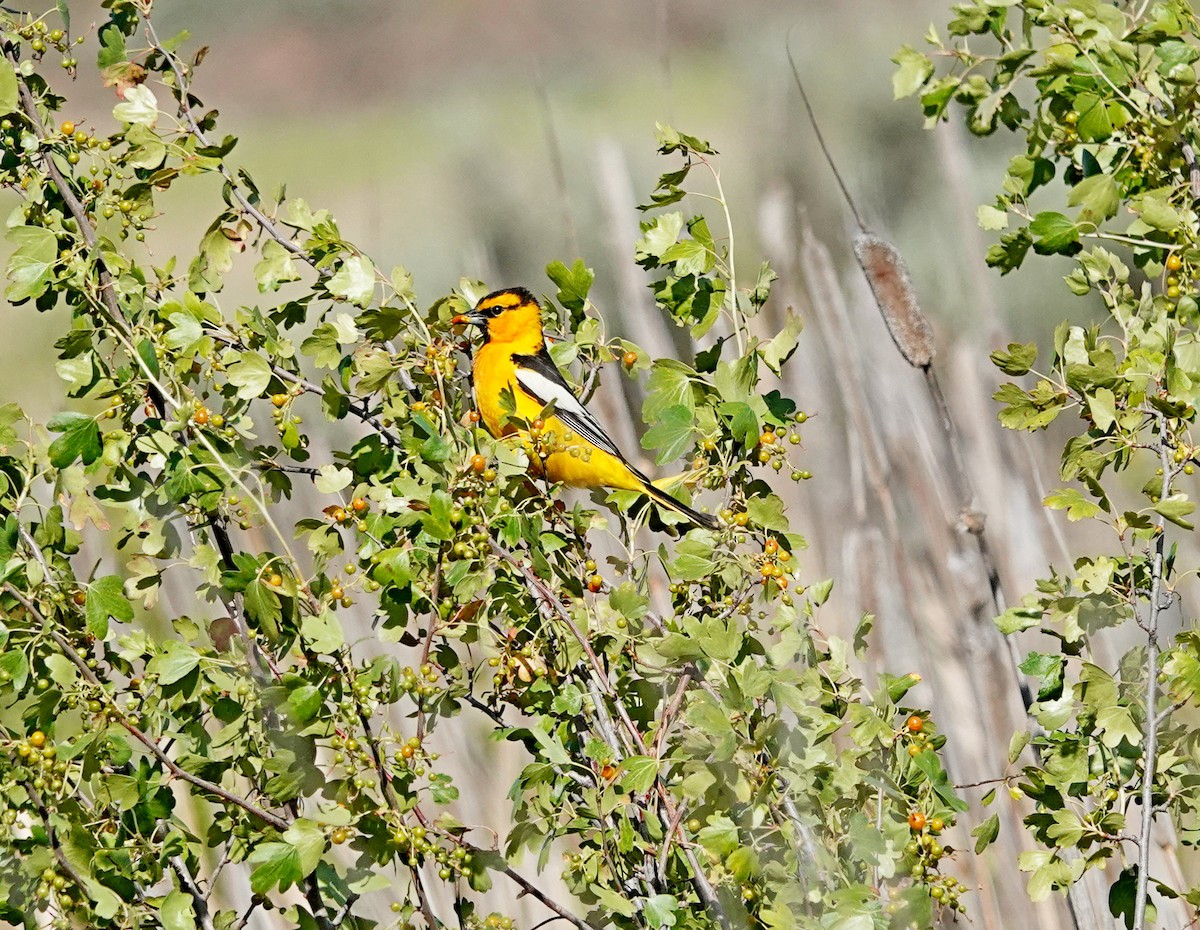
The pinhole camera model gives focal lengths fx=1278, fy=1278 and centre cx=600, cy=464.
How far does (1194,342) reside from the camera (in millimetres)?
1180

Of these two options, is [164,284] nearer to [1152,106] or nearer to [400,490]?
[400,490]

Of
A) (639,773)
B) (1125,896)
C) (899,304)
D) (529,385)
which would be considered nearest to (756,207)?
(529,385)

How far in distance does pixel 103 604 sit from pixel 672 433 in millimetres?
552

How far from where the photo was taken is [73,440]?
115cm

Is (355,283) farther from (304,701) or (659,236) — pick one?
(304,701)

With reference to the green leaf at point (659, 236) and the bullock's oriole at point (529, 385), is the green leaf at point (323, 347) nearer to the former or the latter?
the green leaf at point (659, 236)

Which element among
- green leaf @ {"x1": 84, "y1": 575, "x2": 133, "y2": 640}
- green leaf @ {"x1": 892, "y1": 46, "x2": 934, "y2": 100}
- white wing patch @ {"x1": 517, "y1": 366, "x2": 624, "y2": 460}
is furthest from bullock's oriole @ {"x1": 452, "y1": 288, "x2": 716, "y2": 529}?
green leaf @ {"x1": 84, "y1": 575, "x2": 133, "y2": 640}

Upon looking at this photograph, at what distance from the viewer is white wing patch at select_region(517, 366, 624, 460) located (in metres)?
2.22

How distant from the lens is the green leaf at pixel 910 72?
1506 millimetres

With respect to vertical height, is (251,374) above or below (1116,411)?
above

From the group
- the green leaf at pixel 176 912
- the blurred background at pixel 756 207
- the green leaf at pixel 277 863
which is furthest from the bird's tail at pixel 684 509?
the blurred background at pixel 756 207

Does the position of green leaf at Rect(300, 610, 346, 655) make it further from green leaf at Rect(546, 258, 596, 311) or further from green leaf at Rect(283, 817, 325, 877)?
green leaf at Rect(546, 258, 596, 311)

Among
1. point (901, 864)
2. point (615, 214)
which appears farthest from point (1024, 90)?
point (901, 864)

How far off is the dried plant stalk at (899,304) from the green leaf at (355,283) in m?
1.07
